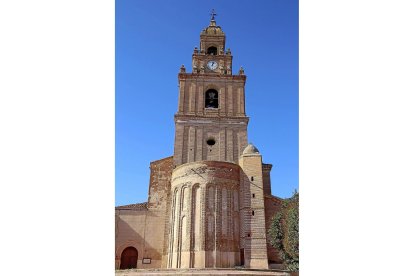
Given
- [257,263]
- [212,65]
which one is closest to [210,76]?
[212,65]

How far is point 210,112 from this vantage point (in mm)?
21266

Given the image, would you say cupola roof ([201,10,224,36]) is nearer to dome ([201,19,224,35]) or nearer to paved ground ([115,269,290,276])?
dome ([201,19,224,35])

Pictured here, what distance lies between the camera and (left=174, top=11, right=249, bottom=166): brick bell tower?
20.2 metres

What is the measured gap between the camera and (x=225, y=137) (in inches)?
808

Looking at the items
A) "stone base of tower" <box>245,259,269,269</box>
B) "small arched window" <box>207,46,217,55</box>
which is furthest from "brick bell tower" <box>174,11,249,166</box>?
"stone base of tower" <box>245,259,269,269</box>

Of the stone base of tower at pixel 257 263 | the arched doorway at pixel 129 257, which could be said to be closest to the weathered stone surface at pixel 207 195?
the stone base of tower at pixel 257 263

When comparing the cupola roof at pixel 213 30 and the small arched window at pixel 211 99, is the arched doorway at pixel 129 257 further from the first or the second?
the cupola roof at pixel 213 30

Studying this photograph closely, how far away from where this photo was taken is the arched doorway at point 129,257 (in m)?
18.1

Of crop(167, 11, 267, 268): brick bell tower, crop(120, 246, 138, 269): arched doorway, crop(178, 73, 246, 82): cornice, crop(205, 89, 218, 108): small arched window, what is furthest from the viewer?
crop(178, 73, 246, 82): cornice

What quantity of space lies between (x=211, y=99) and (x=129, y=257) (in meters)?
10.1

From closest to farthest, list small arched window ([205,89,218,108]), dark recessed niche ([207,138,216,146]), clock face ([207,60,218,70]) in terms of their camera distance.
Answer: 1. dark recessed niche ([207,138,216,146])
2. small arched window ([205,89,218,108])
3. clock face ([207,60,218,70])
